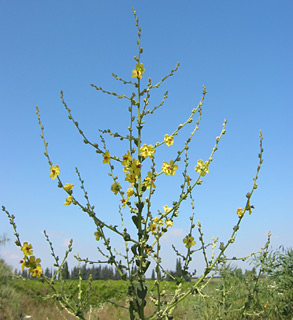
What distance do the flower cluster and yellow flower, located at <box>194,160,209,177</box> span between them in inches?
58.6

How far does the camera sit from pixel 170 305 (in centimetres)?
232

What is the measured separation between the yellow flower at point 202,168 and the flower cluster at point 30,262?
1489 mm

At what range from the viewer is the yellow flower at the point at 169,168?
8.27 ft

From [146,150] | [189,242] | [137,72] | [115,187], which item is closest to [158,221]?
[189,242]

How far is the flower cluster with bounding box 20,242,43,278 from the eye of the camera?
2465 millimetres

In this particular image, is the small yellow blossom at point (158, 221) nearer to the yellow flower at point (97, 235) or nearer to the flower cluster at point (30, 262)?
the yellow flower at point (97, 235)

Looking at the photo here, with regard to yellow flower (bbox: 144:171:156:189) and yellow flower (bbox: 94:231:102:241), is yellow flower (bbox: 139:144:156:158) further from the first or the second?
yellow flower (bbox: 94:231:102:241)

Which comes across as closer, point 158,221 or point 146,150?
point 146,150

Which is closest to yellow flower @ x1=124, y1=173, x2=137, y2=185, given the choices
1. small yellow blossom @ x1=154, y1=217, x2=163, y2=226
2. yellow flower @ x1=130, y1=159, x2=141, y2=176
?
yellow flower @ x1=130, y1=159, x2=141, y2=176

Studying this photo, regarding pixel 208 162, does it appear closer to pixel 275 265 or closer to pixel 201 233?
pixel 201 233

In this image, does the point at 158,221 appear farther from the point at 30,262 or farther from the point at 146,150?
the point at 30,262

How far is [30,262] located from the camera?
2494mm

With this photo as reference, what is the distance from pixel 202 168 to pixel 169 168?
0.27 meters

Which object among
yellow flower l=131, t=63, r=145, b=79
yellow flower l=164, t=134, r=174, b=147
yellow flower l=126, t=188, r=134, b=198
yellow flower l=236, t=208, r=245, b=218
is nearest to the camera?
yellow flower l=236, t=208, r=245, b=218
